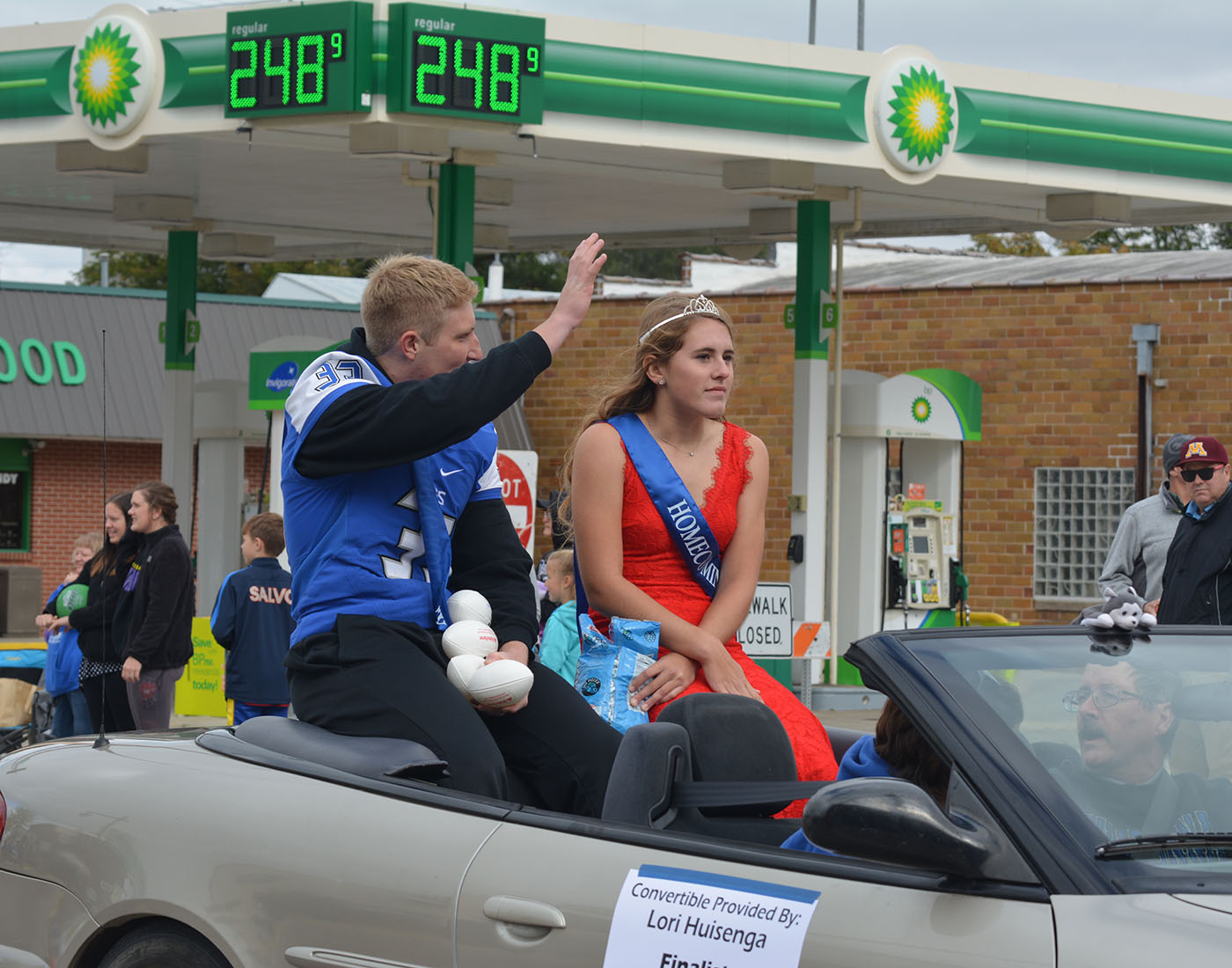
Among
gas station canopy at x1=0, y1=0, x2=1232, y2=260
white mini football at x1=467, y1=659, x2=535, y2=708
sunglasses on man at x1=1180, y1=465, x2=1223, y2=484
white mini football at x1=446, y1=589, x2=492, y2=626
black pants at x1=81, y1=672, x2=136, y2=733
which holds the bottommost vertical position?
black pants at x1=81, y1=672, x2=136, y2=733

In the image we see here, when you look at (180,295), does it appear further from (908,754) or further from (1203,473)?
(908,754)

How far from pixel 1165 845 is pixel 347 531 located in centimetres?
198

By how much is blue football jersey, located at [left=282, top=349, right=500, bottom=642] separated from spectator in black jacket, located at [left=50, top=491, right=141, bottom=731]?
6.11 meters

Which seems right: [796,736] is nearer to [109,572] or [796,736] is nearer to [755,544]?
[755,544]

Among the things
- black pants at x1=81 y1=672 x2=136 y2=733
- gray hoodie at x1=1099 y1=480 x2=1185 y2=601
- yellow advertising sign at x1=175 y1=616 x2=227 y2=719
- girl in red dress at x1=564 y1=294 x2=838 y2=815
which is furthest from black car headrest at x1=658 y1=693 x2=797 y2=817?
yellow advertising sign at x1=175 y1=616 x2=227 y2=719

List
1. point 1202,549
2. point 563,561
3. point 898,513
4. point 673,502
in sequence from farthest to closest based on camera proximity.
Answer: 1. point 898,513
2. point 563,561
3. point 1202,549
4. point 673,502

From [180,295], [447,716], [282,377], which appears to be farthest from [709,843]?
[180,295]

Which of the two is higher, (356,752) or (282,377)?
(282,377)

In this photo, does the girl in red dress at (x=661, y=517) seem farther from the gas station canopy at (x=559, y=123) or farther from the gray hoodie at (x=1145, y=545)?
the gas station canopy at (x=559, y=123)

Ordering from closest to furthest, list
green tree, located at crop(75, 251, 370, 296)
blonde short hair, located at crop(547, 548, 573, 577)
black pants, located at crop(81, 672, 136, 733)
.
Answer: blonde short hair, located at crop(547, 548, 573, 577)
black pants, located at crop(81, 672, 136, 733)
green tree, located at crop(75, 251, 370, 296)

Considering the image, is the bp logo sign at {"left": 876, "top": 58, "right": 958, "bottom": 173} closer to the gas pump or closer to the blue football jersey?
the gas pump

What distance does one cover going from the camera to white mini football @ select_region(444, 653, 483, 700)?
410 centimetres

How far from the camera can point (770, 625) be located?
1181 cm

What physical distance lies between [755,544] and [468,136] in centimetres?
908
